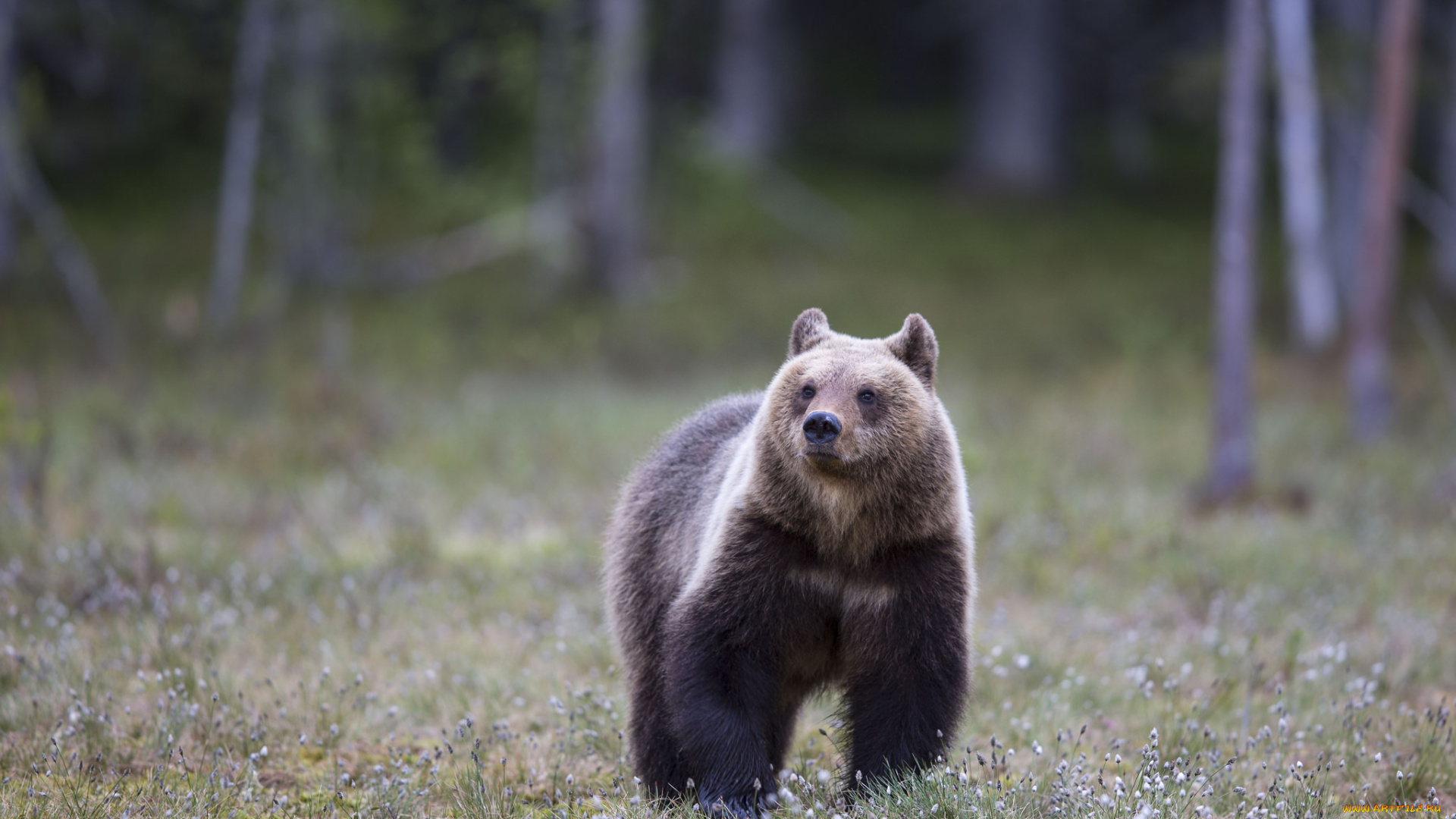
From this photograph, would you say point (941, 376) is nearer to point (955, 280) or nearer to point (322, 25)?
point (955, 280)

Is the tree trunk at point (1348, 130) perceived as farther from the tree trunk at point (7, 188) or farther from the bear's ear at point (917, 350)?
the tree trunk at point (7, 188)

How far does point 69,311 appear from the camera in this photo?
53.3 feet

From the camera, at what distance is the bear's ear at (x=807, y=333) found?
185 inches

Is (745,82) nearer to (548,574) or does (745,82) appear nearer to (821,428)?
(548,574)

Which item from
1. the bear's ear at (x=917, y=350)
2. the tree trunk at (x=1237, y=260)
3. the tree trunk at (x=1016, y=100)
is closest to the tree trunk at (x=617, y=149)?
the tree trunk at (x=1237, y=260)

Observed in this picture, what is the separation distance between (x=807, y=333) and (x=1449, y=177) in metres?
19.7

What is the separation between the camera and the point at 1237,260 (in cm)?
1017

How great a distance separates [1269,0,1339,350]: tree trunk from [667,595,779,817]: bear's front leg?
13683mm

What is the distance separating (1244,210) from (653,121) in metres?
14.3

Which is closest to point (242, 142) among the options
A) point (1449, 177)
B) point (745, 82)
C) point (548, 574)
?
point (548, 574)

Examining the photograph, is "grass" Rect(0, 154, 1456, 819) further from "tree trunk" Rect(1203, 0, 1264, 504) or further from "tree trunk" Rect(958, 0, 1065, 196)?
"tree trunk" Rect(958, 0, 1065, 196)

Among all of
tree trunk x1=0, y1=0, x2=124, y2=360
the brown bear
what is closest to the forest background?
tree trunk x1=0, y1=0, x2=124, y2=360

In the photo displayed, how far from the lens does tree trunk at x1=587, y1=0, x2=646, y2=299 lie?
17922mm

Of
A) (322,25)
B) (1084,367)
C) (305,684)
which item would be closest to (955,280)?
(1084,367)
